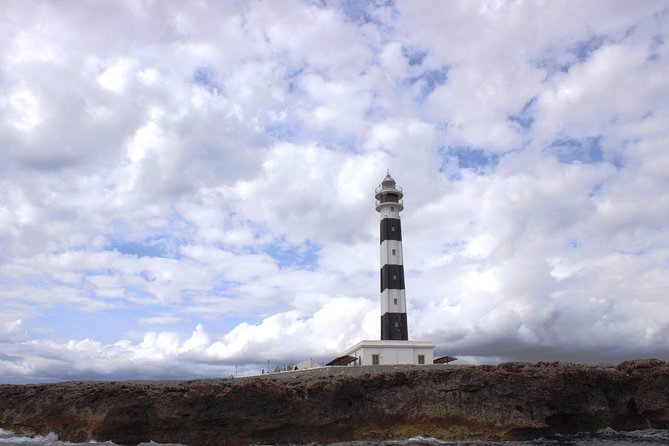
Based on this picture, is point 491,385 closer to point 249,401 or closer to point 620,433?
point 620,433

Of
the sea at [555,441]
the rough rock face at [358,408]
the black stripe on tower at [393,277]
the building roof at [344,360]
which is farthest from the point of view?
the black stripe on tower at [393,277]

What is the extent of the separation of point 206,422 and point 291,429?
3.04 metres

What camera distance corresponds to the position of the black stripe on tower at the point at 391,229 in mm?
38844

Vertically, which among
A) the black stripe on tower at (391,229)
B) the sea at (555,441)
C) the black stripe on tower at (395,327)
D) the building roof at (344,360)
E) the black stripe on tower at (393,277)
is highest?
the black stripe on tower at (391,229)

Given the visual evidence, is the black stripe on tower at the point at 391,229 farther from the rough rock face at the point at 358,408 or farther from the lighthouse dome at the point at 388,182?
the rough rock face at the point at 358,408

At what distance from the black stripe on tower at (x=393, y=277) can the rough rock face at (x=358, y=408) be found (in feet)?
54.8

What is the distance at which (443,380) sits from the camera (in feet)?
66.2

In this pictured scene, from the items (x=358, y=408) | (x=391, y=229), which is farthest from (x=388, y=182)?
(x=358, y=408)

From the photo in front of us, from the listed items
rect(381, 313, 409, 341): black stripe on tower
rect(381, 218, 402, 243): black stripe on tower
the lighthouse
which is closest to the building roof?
the lighthouse

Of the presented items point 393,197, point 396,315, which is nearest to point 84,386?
point 396,315

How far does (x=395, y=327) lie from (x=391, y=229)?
276 inches

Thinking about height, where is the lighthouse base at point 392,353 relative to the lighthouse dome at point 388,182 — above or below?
below

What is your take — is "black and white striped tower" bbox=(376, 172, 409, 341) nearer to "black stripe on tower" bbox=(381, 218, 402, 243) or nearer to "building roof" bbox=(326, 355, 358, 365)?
"black stripe on tower" bbox=(381, 218, 402, 243)

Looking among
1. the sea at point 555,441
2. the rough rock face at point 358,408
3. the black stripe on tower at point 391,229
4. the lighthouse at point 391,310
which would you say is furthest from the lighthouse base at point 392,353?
the sea at point 555,441
